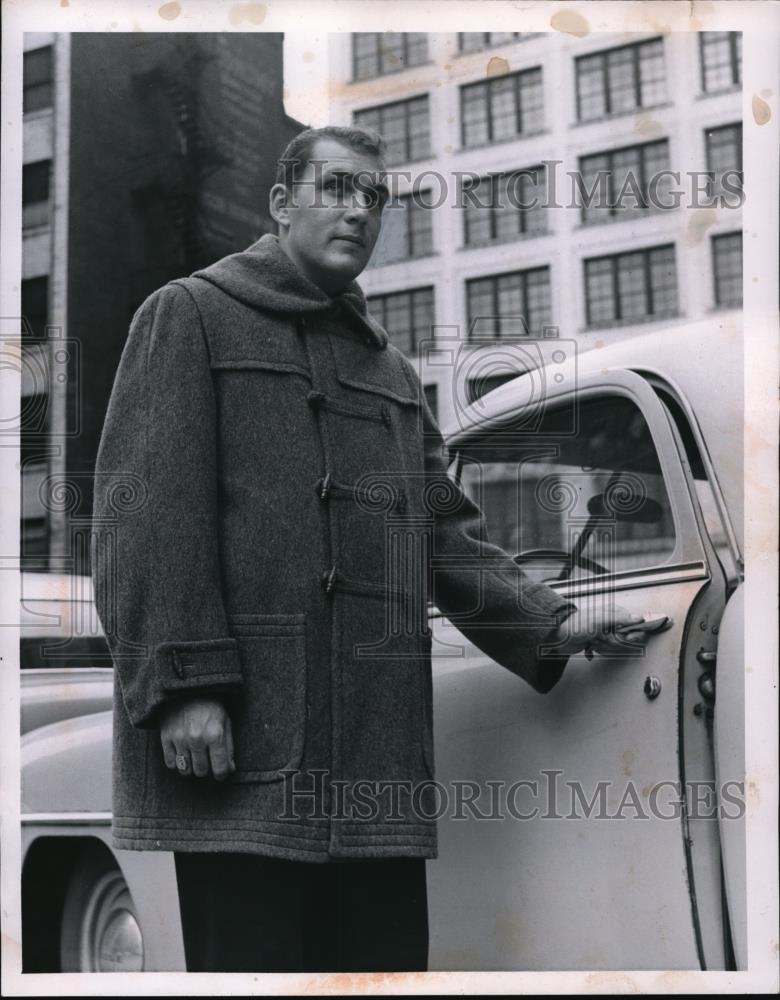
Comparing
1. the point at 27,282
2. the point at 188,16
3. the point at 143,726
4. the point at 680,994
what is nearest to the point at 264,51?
the point at 188,16

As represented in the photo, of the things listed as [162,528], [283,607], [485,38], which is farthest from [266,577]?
[485,38]

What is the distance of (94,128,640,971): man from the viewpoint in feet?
7.72

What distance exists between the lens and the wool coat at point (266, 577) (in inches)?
92.6

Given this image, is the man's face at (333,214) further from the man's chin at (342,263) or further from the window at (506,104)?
the window at (506,104)

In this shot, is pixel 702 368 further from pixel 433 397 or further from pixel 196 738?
pixel 196 738

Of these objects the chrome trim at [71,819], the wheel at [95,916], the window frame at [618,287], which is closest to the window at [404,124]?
the window frame at [618,287]

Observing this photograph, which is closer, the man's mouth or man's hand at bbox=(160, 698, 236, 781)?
man's hand at bbox=(160, 698, 236, 781)

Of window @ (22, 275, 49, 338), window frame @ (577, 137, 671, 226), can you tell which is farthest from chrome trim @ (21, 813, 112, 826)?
window frame @ (577, 137, 671, 226)

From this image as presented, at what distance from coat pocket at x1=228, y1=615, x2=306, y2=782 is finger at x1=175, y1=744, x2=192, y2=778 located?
12 centimetres

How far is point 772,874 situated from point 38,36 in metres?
2.68

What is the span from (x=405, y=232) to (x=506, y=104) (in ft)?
1.34

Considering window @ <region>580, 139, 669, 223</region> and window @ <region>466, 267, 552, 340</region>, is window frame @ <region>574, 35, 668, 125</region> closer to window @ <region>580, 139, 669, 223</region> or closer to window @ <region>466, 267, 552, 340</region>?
window @ <region>580, 139, 669, 223</region>

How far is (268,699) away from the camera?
2.41 meters

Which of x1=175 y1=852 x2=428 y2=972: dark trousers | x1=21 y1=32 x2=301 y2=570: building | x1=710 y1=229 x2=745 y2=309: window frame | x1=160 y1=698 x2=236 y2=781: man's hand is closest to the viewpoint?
x1=160 y1=698 x2=236 y2=781: man's hand
